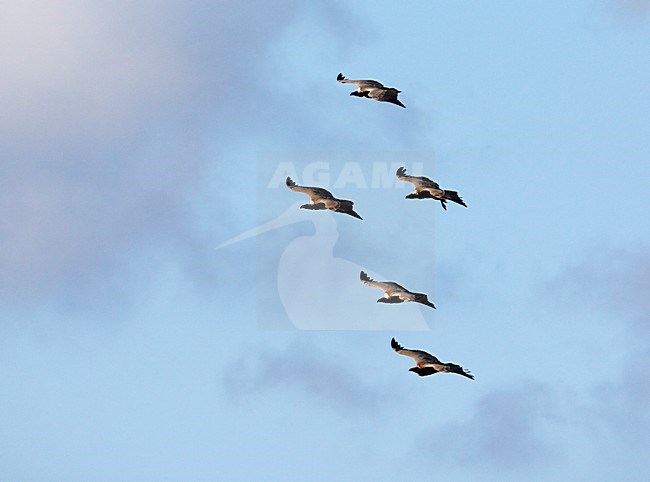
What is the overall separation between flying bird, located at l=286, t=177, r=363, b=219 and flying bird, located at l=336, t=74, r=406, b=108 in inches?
353

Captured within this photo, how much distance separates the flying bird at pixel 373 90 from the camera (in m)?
141

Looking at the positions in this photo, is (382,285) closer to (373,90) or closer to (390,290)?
(390,290)

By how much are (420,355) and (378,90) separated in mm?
21250

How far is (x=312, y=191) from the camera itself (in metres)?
138

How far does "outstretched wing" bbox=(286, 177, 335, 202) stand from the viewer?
13750 cm

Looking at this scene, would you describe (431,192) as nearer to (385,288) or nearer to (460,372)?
(385,288)

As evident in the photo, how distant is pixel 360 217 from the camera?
5276 inches

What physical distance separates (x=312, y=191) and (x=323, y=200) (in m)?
1.29

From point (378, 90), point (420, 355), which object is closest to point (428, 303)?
point (420, 355)

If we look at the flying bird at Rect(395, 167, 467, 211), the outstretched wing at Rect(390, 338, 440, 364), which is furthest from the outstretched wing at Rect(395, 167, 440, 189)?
the outstretched wing at Rect(390, 338, 440, 364)

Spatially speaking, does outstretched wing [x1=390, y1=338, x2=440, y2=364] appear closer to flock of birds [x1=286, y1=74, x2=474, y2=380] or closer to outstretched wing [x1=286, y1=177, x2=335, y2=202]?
flock of birds [x1=286, y1=74, x2=474, y2=380]

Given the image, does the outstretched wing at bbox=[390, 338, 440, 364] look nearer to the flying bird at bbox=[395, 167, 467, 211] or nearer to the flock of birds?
the flock of birds

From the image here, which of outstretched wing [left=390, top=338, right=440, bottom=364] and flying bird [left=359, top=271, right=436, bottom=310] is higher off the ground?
flying bird [left=359, top=271, right=436, bottom=310]

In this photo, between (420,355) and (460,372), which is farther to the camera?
(420,355)
